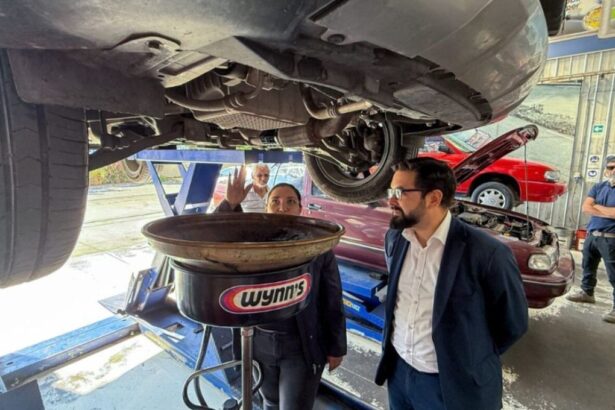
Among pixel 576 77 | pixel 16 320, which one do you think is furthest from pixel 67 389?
pixel 576 77

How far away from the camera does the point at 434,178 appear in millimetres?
1177

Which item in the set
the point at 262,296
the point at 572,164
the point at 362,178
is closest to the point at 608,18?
the point at 362,178

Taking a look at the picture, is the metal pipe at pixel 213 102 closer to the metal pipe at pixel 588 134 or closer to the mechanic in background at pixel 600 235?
the mechanic in background at pixel 600 235

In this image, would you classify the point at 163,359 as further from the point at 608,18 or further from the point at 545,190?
the point at 545,190

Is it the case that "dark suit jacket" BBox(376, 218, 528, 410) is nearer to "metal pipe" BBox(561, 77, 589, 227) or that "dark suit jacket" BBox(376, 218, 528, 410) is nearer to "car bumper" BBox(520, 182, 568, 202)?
"car bumper" BBox(520, 182, 568, 202)

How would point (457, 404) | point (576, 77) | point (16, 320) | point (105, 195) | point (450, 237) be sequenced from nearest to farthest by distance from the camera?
point (457, 404) < point (450, 237) < point (16, 320) < point (576, 77) < point (105, 195)

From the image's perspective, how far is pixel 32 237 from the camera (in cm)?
76

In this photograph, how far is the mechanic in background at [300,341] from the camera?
1.23 metres

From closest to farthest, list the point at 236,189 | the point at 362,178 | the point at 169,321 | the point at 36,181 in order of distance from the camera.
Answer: the point at 36,181, the point at 236,189, the point at 169,321, the point at 362,178

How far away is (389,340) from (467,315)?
34cm

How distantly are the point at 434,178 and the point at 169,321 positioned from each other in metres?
1.85

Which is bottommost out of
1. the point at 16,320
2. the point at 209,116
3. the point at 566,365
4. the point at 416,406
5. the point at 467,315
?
the point at 566,365

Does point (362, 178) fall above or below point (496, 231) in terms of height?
above

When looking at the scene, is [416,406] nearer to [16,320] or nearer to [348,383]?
[348,383]
